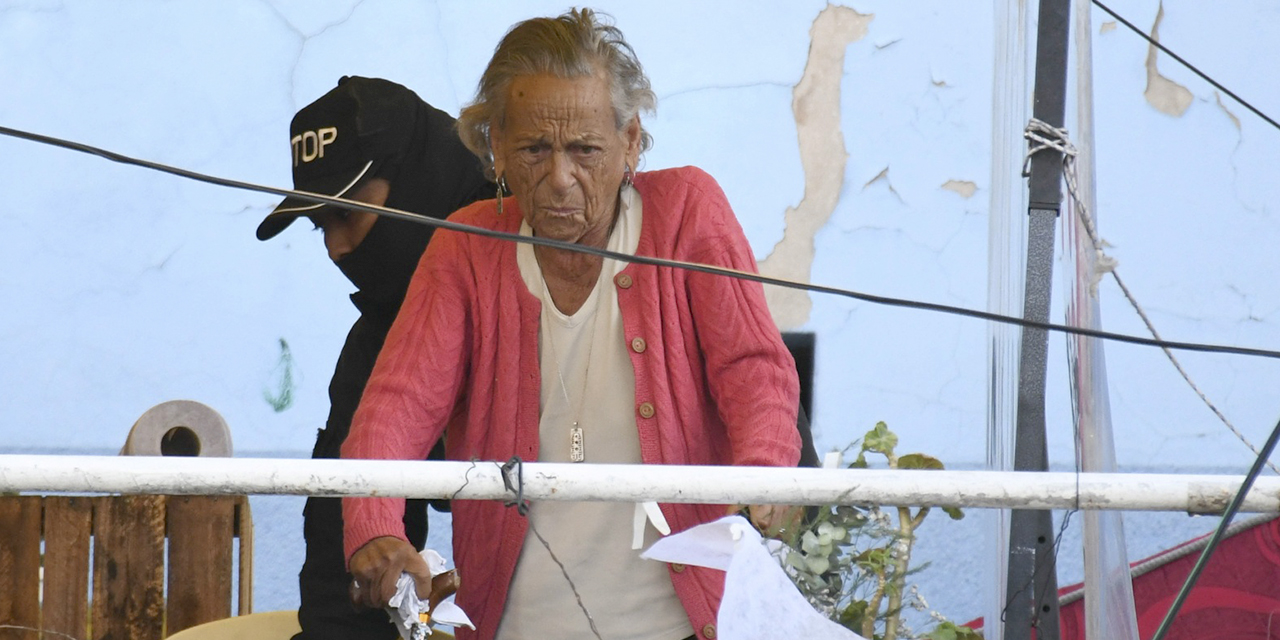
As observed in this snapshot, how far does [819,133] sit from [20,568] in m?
2.27

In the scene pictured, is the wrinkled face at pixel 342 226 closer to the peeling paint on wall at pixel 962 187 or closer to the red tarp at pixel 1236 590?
the red tarp at pixel 1236 590

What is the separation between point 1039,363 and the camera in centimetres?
165

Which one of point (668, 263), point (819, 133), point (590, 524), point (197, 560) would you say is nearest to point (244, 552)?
→ point (197, 560)

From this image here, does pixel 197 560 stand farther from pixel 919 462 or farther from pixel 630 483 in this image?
pixel 630 483

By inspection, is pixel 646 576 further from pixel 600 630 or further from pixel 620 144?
pixel 620 144

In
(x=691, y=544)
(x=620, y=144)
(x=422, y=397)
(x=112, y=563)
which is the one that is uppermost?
(x=620, y=144)

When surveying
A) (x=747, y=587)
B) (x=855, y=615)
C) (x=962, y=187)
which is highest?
(x=962, y=187)

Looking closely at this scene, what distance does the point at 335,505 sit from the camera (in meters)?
2.10

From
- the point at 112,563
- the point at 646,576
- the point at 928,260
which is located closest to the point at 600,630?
the point at 646,576

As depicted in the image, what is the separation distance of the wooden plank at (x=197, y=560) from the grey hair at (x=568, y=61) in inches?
44.9

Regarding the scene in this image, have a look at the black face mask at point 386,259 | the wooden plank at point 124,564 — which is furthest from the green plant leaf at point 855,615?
the wooden plank at point 124,564

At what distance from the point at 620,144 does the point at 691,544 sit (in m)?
0.71

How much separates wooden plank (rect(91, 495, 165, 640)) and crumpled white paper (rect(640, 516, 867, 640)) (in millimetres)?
1648

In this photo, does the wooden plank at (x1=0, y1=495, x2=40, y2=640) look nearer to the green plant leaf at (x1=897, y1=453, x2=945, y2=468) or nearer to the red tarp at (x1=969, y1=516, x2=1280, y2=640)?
the green plant leaf at (x1=897, y1=453, x2=945, y2=468)
